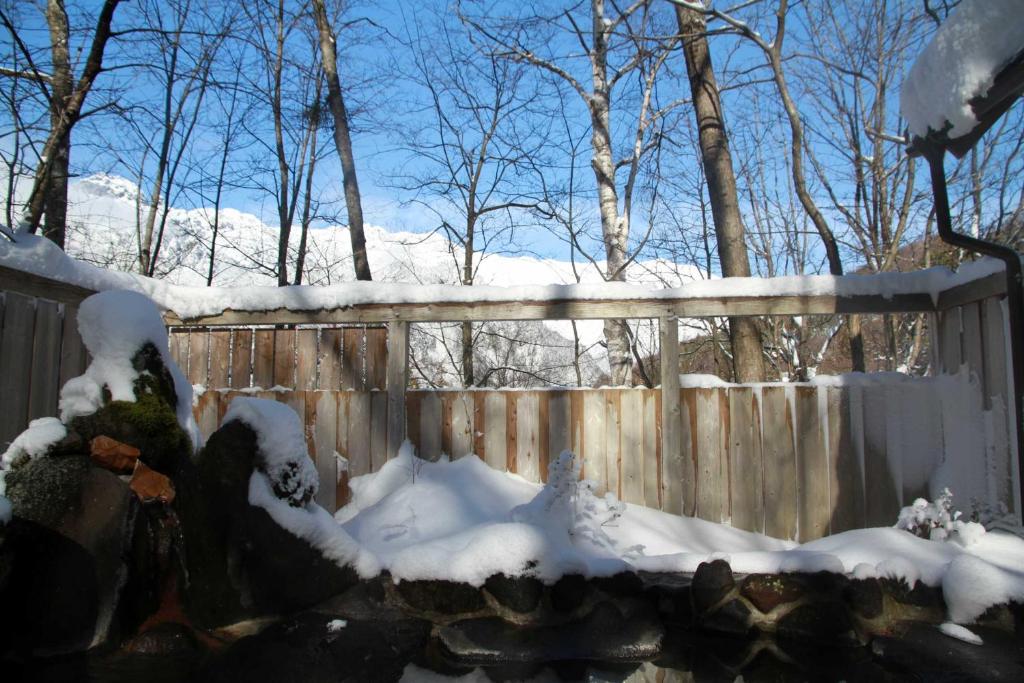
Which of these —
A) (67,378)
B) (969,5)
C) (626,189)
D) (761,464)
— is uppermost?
(626,189)

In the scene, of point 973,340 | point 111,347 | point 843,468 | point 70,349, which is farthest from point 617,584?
point 70,349

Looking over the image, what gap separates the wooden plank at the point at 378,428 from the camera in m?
4.53

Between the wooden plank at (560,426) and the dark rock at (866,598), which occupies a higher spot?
the wooden plank at (560,426)

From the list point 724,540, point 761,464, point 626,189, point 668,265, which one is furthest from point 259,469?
point 668,265

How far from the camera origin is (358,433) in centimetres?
456

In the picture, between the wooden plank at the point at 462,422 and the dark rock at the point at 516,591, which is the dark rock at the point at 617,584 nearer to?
the dark rock at the point at 516,591

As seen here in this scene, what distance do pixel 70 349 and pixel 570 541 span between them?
10.3ft

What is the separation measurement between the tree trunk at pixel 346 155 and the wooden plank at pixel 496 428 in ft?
11.9

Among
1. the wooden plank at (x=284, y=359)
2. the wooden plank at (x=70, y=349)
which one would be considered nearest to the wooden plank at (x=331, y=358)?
the wooden plank at (x=284, y=359)

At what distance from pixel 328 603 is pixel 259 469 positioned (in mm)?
768

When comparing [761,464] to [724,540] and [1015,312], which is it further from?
[1015,312]

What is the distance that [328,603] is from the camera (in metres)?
3.39

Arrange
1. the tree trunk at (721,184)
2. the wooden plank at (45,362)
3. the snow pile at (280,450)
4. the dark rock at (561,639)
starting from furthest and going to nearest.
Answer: the tree trunk at (721,184) → the wooden plank at (45,362) → the snow pile at (280,450) → the dark rock at (561,639)

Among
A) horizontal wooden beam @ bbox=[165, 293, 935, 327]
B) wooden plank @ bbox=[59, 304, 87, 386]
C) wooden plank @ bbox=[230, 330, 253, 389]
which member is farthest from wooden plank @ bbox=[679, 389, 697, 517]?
wooden plank @ bbox=[59, 304, 87, 386]
